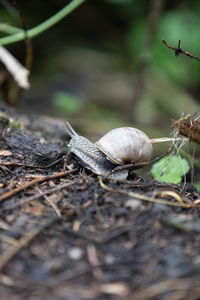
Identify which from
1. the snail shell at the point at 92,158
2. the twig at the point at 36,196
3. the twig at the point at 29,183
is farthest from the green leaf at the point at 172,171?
the twig at the point at 36,196

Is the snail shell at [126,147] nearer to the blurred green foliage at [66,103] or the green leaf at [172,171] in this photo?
the green leaf at [172,171]

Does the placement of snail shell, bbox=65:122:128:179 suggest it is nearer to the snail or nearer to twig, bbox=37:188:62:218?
the snail

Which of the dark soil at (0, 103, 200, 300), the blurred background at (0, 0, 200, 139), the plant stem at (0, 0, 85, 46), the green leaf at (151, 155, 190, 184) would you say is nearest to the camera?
the dark soil at (0, 103, 200, 300)

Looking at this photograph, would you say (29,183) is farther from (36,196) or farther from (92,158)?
(92,158)

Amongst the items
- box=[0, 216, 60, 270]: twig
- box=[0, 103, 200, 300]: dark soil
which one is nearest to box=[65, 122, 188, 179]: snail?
box=[0, 103, 200, 300]: dark soil

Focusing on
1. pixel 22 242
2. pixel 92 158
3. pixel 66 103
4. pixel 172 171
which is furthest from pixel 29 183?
pixel 66 103

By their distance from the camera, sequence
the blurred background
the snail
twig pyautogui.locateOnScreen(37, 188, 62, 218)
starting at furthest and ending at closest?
the blurred background < the snail < twig pyautogui.locateOnScreen(37, 188, 62, 218)
